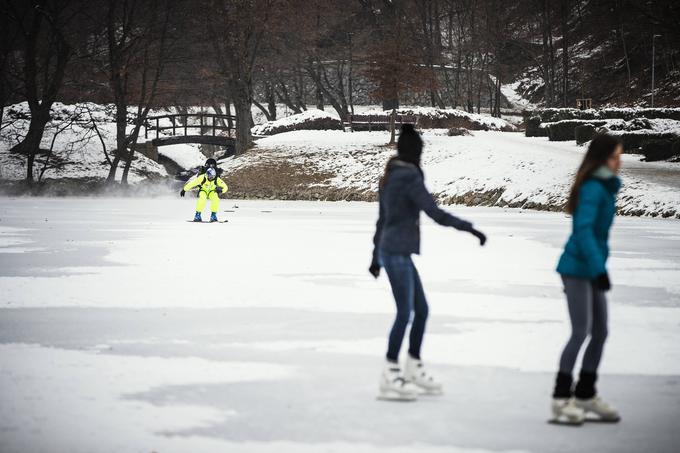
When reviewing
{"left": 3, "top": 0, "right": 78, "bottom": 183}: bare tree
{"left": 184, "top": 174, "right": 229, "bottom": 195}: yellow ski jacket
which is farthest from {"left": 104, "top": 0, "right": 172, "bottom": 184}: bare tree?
{"left": 184, "top": 174, "right": 229, "bottom": 195}: yellow ski jacket

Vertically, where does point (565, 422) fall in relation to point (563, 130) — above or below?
below

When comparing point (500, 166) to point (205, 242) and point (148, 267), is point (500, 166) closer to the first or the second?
point (205, 242)

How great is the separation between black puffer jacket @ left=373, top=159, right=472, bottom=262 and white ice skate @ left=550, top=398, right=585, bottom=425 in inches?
51.9

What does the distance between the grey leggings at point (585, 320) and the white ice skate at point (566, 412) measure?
19 cm

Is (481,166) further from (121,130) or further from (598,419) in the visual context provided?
(598,419)

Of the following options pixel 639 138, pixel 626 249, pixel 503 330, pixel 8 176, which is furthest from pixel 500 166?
pixel 503 330

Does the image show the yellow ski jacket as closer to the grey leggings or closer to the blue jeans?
the blue jeans

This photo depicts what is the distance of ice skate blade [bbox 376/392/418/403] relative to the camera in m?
6.24

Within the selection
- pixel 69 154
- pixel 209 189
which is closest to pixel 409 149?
pixel 209 189

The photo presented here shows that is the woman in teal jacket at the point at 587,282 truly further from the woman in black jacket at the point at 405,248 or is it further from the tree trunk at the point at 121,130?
the tree trunk at the point at 121,130

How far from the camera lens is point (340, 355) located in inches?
298

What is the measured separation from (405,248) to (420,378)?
905 mm

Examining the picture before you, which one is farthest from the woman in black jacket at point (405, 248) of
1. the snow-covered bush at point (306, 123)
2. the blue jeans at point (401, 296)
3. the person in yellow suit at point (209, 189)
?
the snow-covered bush at point (306, 123)

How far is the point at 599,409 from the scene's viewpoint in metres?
5.72
